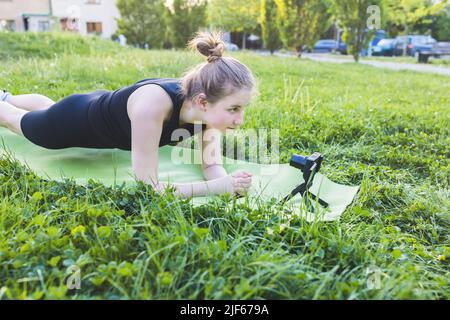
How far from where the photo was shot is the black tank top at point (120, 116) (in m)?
2.38

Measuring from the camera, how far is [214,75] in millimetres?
2172

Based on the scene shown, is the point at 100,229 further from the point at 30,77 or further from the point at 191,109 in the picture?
the point at 30,77

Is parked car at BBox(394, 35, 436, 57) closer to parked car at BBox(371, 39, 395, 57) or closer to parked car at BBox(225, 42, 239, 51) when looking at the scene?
parked car at BBox(371, 39, 395, 57)

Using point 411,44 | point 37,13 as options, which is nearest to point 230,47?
point 37,13

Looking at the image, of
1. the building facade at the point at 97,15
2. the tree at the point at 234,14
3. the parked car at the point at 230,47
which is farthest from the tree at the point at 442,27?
the building facade at the point at 97,15

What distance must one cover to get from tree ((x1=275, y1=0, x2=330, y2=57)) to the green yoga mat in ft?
40.7

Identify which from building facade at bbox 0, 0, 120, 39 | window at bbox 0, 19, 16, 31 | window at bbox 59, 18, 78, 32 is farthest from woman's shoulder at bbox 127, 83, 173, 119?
building facade at bbox 0, 0, 120, 39

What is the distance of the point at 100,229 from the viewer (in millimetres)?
1569

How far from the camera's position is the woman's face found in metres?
2.19

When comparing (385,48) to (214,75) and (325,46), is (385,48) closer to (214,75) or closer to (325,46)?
(325,46)

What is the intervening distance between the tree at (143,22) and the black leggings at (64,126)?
585 inches

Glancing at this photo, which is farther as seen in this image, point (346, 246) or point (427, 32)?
point (427, 32)
